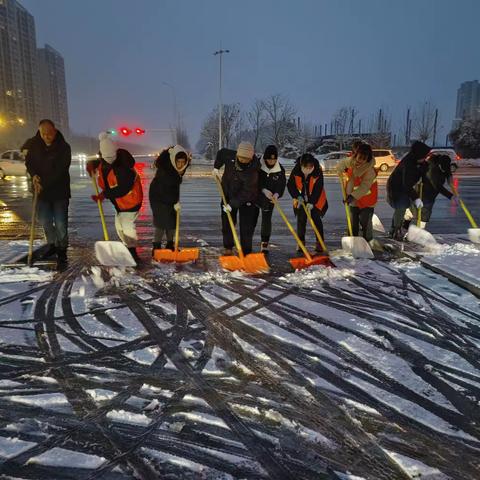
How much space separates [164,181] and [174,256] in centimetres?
104

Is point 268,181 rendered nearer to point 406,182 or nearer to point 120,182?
point 120,182

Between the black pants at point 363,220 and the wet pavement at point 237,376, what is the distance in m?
1.41

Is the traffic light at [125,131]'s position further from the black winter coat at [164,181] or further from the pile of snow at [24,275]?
the pile of snow at [24,275]

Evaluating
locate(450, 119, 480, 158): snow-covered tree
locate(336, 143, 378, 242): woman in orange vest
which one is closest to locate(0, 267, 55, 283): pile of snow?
locate(336, 143, 378, 242): woman in orange vest

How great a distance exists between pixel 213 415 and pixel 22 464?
1.04 meters

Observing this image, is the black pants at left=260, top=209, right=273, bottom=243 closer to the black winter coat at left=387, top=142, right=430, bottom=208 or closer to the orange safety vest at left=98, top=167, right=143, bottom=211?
the orange safety vest at left=98, top=167, right=143, bottom=211

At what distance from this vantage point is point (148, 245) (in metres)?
6.88

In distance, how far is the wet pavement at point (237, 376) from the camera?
2178 millimetres

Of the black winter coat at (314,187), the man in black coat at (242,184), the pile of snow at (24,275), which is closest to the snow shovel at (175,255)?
the man in black coat at (242,184)

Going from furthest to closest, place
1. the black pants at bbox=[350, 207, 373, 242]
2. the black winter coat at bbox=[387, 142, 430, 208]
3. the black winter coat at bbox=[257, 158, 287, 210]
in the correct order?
the black winter coat at bbox=[387, 142, 430, 208], the black pants at bbox=[350, 207, 373, 242], the black winter coat at bbox=[257, 158, 287, 210]

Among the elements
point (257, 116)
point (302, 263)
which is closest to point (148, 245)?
point (302, 263)

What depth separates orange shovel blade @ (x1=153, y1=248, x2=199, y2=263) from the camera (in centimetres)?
565

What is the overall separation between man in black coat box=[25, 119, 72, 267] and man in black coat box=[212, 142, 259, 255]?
2.06 metres

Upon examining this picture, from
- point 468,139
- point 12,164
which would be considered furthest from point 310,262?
point 468,139
